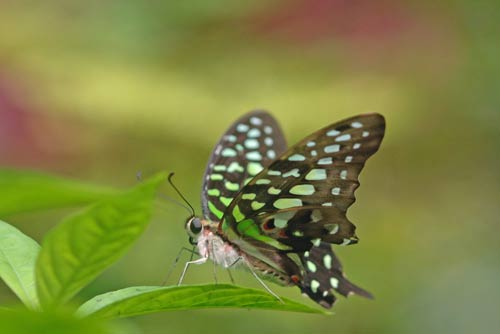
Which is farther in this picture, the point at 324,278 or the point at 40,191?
the point at 324,278

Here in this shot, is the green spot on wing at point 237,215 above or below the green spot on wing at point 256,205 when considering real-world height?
below

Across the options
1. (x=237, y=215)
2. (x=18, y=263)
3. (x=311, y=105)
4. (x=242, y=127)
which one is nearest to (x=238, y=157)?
(x=242, y=127)

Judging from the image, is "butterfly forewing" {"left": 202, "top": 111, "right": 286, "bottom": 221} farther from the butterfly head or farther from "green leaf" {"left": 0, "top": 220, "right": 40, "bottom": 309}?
"green leaf" {"left": 0, "top": 220, "right": 40, "bottom": 309}

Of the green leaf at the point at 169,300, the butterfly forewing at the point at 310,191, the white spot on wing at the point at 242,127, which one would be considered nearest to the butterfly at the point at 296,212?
the butterfly forewing at the point at 310,191

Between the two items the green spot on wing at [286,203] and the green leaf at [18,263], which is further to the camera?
the green spot on wing at [286,203]

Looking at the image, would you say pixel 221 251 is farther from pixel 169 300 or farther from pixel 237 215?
pixel 169 300

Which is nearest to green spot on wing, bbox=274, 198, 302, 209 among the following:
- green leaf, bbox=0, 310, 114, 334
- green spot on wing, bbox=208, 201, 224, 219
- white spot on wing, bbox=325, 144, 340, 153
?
white spot on wing, bbox=325, 144, 340, 153

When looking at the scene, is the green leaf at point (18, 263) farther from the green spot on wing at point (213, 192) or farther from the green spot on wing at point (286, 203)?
the green spot on wing at point (213, 192)
